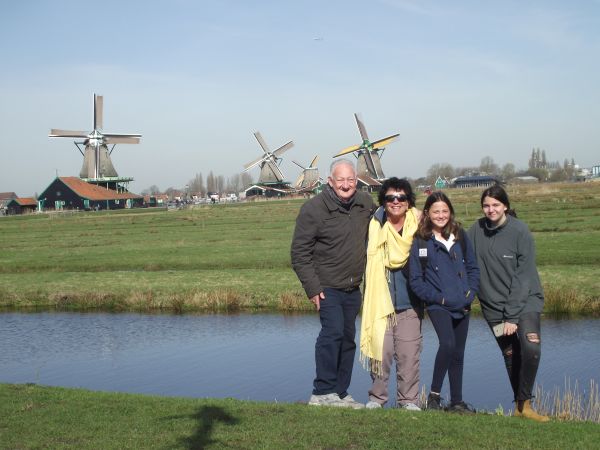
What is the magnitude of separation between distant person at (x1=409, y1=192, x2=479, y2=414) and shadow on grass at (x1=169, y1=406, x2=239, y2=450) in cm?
230

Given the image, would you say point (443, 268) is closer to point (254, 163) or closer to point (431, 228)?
point (431, 228)

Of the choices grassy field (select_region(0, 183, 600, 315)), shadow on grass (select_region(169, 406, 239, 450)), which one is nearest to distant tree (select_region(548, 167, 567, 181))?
grassy field (select_region(0, 183, 600, 315))

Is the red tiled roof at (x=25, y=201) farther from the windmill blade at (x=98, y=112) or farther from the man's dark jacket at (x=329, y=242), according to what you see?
the man's dark jacket at (x=329, y=242)

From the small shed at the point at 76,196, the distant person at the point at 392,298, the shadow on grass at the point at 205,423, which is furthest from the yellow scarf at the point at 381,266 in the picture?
the small shed at the point at 76,196

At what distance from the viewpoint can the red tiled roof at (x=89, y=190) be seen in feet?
314

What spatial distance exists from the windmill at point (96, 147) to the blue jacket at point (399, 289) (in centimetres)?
9859

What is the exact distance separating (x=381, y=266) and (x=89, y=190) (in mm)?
94889

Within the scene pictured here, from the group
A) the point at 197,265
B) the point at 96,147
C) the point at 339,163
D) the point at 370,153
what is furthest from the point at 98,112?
the point at 339,163

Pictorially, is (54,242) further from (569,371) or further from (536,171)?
(536,171)

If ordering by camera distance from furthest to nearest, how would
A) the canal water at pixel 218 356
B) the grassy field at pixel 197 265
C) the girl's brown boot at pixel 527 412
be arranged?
the grassy field at pixel 197 265 → the canal water at pixel 218 356 → the girl's brown boot at pixel 527 412

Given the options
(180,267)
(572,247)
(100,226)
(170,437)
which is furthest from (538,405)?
(100,226)

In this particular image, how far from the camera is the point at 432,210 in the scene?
7.52 meters

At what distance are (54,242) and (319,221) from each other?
4069 centimetres

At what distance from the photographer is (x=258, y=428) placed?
6883 mm
